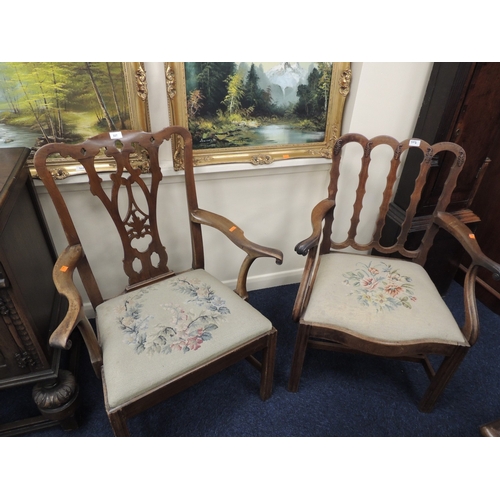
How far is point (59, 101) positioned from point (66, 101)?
23mm

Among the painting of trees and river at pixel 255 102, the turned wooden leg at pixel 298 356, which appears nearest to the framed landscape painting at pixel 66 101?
the painting of trees and river at pixel 255 102

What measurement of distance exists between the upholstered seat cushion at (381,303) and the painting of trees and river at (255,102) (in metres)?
0.63

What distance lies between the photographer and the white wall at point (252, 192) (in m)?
1.46

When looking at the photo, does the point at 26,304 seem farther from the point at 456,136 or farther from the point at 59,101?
the point at 456,136

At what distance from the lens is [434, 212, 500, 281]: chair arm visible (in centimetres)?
116

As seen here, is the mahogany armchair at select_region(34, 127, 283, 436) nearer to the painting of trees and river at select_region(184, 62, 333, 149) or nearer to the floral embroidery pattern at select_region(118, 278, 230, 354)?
the floral embroidery pattern at select_region(118, 278, 230, 354)

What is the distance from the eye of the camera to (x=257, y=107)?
1469 mm

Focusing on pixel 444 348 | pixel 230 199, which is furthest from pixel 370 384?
pixel 230 199

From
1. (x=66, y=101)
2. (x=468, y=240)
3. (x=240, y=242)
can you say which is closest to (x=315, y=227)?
(x=240, y=242)

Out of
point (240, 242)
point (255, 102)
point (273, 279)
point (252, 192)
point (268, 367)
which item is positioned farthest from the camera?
point (273, 279)

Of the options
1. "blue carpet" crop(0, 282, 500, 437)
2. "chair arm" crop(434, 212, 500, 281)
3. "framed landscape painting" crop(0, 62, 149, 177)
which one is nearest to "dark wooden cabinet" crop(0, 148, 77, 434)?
→ "framed landscape painting" crop(0, 62, 149, 177)

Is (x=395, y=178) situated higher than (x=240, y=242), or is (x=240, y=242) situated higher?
(x=395, y=178)

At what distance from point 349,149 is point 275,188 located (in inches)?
15.6

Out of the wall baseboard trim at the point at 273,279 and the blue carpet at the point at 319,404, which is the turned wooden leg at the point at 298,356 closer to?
the blue carpet at the point at 319,404
